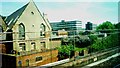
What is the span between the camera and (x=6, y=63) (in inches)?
192

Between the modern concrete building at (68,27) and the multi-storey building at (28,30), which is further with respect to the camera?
the multi-storey building at (28,30)

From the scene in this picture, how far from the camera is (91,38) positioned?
7.45m

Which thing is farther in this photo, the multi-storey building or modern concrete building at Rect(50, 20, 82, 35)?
the multi-storey building

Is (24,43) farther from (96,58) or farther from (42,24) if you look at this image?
(96,58)

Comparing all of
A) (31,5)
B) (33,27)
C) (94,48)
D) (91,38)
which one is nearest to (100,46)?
(94,48)

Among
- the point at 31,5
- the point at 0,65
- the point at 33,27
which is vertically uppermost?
the point at 31,5

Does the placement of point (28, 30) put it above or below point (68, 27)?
below

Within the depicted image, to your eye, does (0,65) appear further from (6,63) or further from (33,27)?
(33,27)

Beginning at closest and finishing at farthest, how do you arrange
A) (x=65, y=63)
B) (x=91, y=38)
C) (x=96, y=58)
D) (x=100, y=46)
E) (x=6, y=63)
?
(x=65, y=63)
(x=96, y=58)
(x=6, y=63)
(x=100, y=46)
(x=91, y=38)

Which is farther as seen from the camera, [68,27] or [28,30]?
[68,27]

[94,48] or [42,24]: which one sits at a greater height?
[42,24]

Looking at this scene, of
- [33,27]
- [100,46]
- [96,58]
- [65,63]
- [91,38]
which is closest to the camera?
[65,63]

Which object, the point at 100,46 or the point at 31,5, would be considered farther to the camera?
the point at 31,5

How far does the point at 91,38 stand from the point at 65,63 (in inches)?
189
